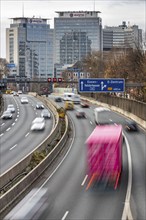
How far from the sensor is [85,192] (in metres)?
37.0

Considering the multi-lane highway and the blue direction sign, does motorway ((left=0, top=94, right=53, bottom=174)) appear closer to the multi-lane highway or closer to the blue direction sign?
the multi-lane highway

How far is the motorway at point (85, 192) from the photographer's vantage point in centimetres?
3111

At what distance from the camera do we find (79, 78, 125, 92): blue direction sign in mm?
72750

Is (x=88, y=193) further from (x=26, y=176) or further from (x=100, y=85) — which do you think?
(x=100, y=85)

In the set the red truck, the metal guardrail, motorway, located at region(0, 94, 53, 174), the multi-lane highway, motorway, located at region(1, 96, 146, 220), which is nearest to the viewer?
motorway, located at region(1, 96, 146, 220)

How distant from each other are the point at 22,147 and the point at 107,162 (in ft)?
97.4

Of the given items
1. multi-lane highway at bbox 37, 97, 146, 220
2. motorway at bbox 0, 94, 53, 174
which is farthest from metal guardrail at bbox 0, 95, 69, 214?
motorway at bbox 0, 94, 53, 174

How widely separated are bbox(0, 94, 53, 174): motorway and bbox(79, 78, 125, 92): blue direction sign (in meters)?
8.81

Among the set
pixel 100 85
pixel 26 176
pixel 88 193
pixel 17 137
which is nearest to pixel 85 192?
pixel 88 193

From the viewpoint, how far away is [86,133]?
2923 inches

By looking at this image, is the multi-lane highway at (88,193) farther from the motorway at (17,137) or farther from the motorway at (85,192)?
the motorway at (17,137)

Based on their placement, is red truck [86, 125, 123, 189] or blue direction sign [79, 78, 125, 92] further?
blue direction sign [79, 78, 125, 92]

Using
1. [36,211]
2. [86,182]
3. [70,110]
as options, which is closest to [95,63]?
[70,110]

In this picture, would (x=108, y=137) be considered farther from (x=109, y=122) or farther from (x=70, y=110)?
(x=70, y=110)
